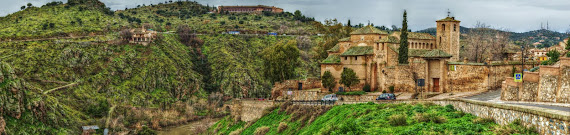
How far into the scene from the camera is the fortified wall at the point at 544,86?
2431 cm

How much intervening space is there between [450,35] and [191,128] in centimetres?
3422

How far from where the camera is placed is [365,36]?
49.2 meters

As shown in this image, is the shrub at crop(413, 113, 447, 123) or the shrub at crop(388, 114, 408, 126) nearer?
the shrub at crop(413, 113, 447, 123)

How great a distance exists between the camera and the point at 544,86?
2570 centimetres

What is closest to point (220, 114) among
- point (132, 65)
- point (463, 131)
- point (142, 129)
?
point (142, 129)

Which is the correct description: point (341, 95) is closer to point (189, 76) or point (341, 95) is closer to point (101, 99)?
point (101, 99)

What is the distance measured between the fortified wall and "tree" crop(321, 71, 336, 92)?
19087 mm

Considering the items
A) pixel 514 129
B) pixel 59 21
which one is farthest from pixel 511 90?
pixel 59 21

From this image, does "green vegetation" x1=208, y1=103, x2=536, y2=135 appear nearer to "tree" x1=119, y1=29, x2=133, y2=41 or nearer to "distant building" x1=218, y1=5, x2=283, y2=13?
"tree" x1=119, y1=29, x2=133, y2=41

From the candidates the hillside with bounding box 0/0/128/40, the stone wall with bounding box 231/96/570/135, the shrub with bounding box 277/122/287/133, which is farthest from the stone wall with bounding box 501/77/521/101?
the hillside with bounding box 0/0/128/40

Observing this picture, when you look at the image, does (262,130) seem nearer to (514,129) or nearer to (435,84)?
(435,84)

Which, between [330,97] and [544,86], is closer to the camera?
[544,86]

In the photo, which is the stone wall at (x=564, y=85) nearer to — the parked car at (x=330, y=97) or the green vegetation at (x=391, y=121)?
the green vegetation at (x=391, y=121)

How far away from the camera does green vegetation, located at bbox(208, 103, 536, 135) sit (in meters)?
16.9
